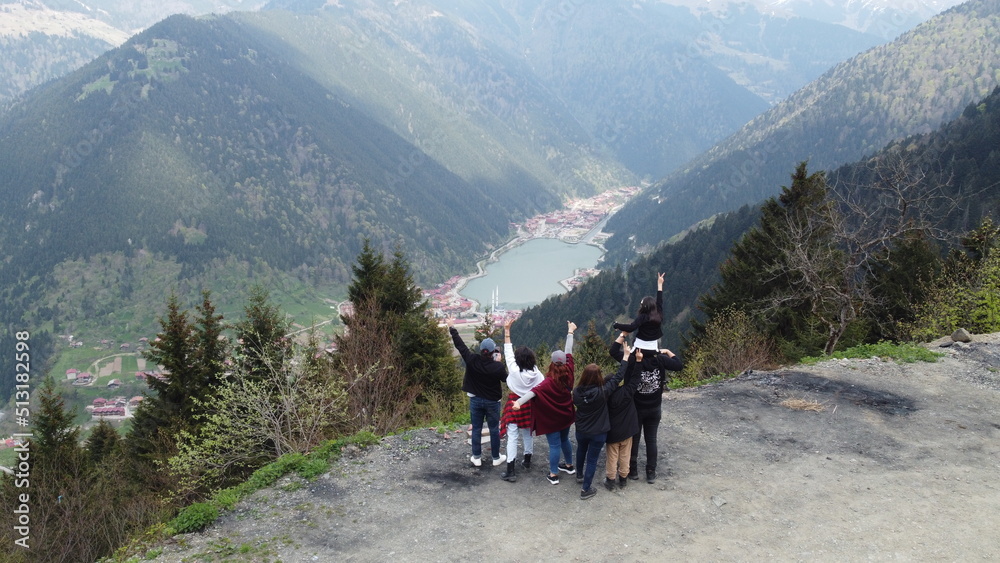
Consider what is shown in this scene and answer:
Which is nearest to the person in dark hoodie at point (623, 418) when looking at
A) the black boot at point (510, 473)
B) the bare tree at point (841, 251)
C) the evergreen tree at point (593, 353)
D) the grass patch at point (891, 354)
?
the black boot at point (510, 473)

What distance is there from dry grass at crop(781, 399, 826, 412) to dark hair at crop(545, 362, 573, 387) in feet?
26.0

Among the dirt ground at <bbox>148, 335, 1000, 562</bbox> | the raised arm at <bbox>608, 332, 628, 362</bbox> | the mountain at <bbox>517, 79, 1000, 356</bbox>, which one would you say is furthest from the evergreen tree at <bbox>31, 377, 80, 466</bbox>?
the mountain at <bbox>517, 79, 1000, 356</bbox>

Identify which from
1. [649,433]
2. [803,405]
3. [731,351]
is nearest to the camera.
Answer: [649,433]

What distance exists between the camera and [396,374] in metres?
26.8

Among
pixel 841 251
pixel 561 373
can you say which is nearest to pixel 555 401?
pixel 561 373

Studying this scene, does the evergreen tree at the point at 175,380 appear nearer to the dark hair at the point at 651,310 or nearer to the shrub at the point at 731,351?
the shrub at the point at 731,351

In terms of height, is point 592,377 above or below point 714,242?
below

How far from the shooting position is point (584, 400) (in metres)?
10.5

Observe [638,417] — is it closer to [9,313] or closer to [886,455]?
[886,455]

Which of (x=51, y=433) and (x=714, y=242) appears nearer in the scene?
(x=51, y=433)

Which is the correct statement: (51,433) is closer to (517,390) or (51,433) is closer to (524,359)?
(517,390)

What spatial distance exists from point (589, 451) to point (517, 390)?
1.72 meters

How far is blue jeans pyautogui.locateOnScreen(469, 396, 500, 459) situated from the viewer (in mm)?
11969
